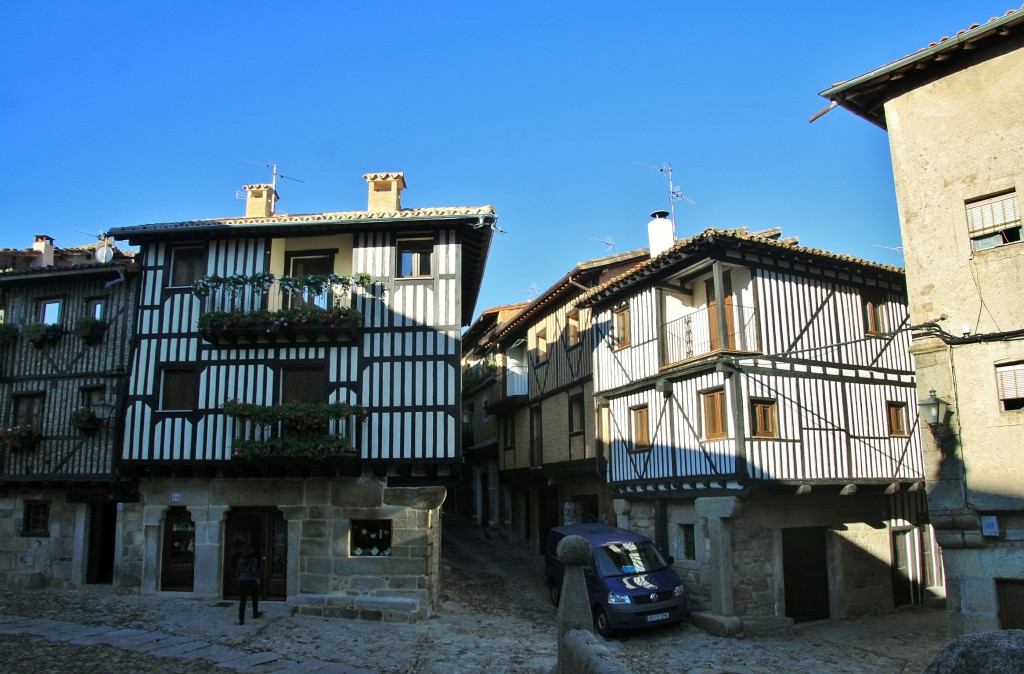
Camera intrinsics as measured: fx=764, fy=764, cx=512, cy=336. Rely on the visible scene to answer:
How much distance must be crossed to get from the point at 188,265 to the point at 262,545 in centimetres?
662

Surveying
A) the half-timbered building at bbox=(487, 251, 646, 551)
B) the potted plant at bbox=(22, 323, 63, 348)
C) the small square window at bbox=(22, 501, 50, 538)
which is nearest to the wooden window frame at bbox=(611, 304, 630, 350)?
the half-timbered building at bbox=(487, 251, 646, 551)

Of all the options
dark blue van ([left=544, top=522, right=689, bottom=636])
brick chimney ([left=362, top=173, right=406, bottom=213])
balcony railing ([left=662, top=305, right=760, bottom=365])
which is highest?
brick chimney ([left=362, top=173, right=406, bottom=213])

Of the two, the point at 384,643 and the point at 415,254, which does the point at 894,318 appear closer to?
the point at 415,254

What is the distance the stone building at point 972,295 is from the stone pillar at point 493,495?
2071 centimetres

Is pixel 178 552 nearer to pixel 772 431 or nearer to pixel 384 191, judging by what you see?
pixel 384 191

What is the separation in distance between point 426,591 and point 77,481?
354 inches

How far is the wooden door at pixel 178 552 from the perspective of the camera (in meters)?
16.6

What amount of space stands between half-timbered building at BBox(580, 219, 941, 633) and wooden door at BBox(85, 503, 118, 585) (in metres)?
12.6

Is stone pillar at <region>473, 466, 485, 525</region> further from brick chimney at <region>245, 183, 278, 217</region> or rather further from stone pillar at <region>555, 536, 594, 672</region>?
stone pillar at <region>555, 536, 594, 672</region>

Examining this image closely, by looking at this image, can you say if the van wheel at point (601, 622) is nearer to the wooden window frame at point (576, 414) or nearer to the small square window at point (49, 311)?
the wooden window frame at point (576, 414)

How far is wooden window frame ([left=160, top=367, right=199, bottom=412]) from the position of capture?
55.4 ft

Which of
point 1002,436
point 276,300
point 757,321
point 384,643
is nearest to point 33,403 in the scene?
point 276,300

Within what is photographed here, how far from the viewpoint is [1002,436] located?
10.9 meters

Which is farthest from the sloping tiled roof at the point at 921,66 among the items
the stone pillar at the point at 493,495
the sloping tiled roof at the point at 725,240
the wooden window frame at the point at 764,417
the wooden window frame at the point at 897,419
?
the stone pillar at the point at 493,495
